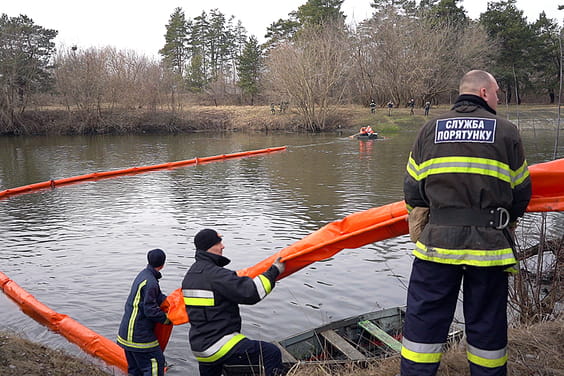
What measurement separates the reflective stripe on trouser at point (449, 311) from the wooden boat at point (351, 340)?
77.9 inches

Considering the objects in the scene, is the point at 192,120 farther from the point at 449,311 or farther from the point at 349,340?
the point at 449,311

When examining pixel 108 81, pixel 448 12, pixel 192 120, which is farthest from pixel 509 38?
pixel 108 81

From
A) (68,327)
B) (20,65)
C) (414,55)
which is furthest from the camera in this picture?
(414,55)

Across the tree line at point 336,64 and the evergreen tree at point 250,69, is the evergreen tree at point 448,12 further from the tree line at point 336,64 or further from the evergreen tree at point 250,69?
the evergreen tree at point 250,69

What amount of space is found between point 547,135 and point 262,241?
115ft

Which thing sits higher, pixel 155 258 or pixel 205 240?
pixel 205 240

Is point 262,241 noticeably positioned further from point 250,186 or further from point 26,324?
point 250,186

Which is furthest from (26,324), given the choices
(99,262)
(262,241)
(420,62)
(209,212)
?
(420,62)

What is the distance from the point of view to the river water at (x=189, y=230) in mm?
8539

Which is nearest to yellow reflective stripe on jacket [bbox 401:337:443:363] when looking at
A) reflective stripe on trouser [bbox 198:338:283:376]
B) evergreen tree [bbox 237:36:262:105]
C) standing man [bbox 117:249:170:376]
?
reflective stripe on trouser [bbox 198:338:283:376]

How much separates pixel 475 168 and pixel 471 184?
10 centimetres

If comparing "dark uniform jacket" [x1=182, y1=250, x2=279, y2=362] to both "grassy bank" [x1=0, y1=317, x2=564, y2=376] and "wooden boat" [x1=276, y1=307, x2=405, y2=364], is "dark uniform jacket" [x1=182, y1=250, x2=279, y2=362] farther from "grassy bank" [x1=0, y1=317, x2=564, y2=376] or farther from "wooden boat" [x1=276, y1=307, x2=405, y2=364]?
"wooden boat" [x1=276, y1=307, x2=405, y2=364]

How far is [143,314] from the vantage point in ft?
17.4

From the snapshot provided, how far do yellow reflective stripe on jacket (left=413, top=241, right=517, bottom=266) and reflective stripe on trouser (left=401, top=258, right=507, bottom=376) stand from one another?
0.25ft
